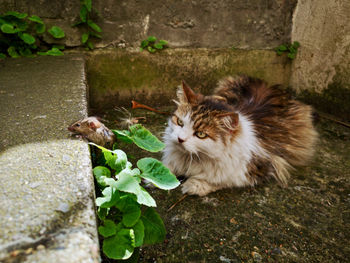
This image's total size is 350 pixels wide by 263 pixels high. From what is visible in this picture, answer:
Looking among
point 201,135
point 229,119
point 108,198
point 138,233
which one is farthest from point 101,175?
point 229,119

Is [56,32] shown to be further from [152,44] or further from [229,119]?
[229,119]

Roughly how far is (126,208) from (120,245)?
144mm

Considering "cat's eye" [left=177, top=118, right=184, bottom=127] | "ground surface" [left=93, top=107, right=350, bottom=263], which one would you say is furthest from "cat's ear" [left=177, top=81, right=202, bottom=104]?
"ground surface" [left=93, top=107, right=350, bottom=263]

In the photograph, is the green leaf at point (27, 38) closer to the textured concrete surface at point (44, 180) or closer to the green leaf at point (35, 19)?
the green leaf at point (35, 19)

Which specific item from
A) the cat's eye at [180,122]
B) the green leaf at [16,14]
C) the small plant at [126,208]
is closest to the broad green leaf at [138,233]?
the small plant at [126,208]

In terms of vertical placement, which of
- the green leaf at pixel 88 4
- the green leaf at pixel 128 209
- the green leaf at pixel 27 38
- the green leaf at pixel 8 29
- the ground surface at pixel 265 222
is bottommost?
the ground surface at pixel 265 222

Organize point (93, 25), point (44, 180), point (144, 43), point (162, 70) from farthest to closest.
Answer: point (162, 70), point (144, 43), point (93, 25), point (44, 180)

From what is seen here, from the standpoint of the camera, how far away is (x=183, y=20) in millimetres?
2842

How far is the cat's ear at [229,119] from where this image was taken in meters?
1.66

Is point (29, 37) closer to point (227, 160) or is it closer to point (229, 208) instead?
point (227, 160)

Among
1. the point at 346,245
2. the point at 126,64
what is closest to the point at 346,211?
the point at 346,245

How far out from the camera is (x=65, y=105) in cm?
163

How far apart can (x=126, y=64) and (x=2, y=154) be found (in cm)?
194

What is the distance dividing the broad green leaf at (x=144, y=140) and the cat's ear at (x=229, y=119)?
51 cm
